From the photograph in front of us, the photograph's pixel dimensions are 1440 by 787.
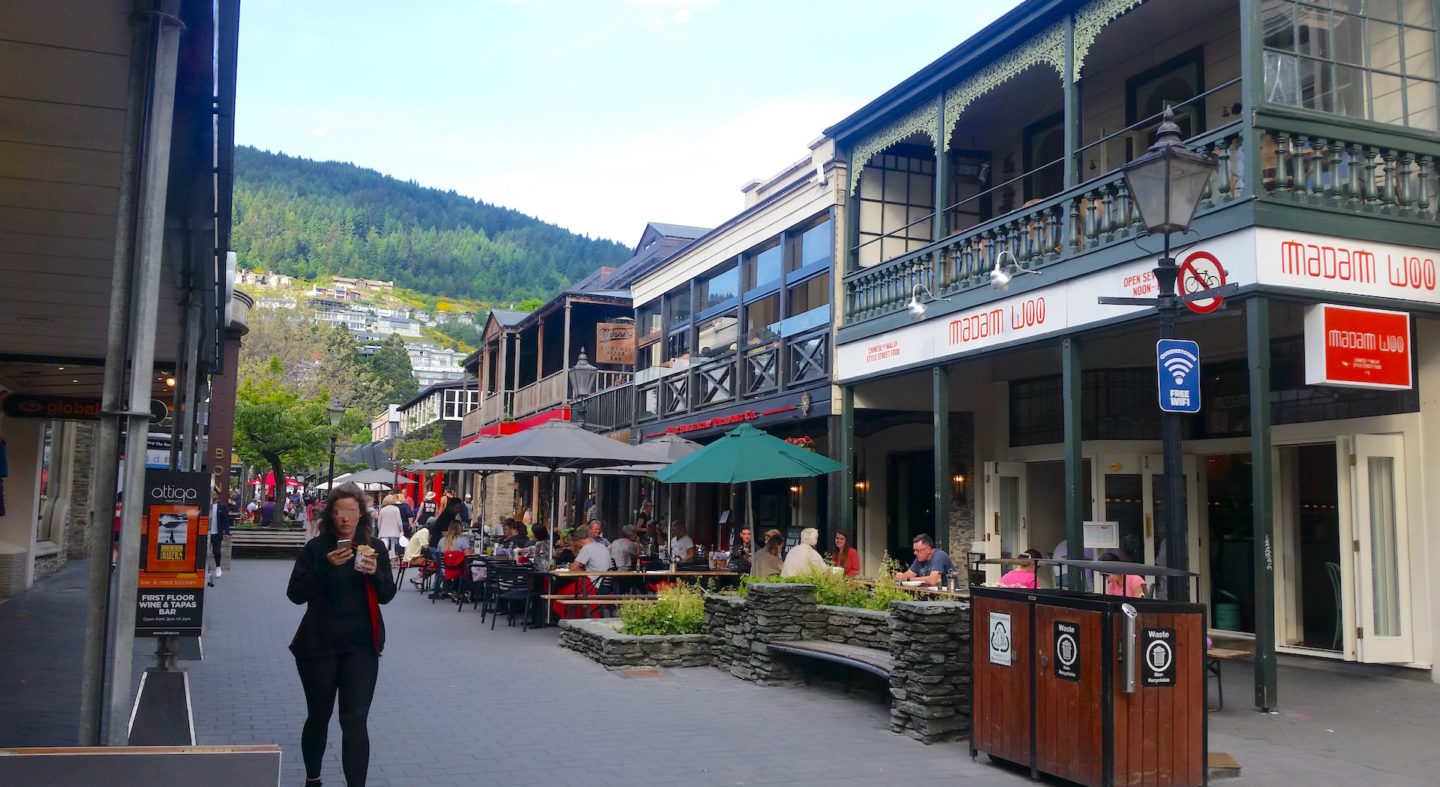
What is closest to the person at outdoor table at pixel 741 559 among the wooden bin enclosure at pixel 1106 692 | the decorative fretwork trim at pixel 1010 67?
the decorative fretwork trim at pixel 1010 67

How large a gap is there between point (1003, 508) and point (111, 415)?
1328 cm

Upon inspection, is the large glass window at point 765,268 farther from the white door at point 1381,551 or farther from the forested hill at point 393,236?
the forested hill at point 393,236

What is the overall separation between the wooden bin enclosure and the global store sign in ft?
14.3

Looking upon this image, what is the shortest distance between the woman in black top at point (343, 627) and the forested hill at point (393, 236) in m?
134

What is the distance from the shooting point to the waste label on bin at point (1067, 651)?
6438 mm

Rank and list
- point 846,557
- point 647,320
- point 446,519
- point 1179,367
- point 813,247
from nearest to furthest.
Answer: point 1179,367
point 846,557
point 813,247
point 446,519
point 647,320

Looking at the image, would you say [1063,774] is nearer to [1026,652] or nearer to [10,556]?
[1026,652]

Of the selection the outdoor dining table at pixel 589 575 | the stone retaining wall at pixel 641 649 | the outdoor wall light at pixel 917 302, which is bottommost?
the stone retaining wall at pixel 641 649

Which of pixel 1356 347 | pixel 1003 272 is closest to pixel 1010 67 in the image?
pixel 1003 272

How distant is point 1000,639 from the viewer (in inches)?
278

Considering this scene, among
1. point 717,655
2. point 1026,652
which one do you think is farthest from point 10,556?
point 1026,652

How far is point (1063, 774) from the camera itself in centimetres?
649

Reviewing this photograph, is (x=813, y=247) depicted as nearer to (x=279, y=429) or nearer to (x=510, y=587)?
(x=510, y=587)

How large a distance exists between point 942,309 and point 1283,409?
4076mm
